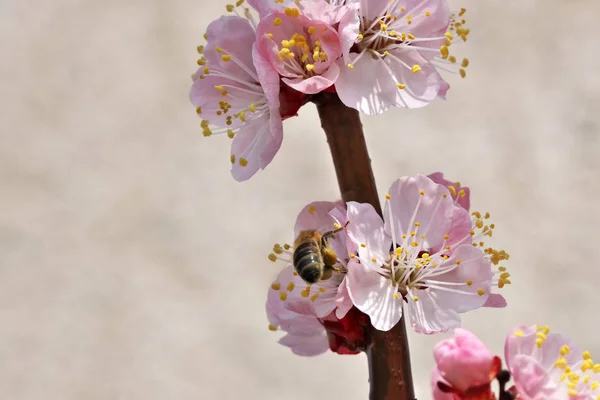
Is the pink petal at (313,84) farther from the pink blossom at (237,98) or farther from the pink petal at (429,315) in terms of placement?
the pink petal at (429,315)

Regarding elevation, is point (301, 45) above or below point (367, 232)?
above

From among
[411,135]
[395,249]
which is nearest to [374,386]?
[395,249]

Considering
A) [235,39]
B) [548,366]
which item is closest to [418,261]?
[548,366]

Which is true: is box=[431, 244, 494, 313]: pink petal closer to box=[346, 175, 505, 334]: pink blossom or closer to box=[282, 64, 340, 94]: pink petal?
box=[346, 175, 505, 334]: pink blossom

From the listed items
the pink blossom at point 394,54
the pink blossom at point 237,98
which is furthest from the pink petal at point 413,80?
the pink blossom at point 237,98

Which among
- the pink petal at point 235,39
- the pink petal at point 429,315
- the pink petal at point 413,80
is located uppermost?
the pink petal at point 235,39

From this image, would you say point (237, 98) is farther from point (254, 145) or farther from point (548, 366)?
point (548, 366)

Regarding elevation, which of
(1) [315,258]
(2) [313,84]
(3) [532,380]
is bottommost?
(3) [532,380]
